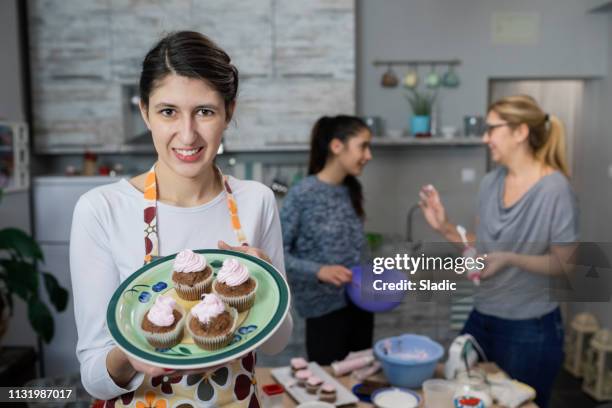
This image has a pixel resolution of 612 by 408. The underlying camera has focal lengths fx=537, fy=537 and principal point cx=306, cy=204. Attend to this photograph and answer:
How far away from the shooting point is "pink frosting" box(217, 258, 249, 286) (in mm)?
1000

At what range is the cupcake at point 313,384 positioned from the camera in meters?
1.68

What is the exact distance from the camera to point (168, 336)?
947mm

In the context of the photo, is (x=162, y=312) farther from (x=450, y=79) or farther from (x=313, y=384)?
(x=450, y=79)

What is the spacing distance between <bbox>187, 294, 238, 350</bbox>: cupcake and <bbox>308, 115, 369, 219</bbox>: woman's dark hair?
148cm

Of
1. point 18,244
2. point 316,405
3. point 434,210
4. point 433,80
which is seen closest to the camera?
point 316,405

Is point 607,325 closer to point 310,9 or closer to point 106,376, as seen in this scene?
point 310,9

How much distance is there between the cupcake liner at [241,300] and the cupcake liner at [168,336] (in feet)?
0.28

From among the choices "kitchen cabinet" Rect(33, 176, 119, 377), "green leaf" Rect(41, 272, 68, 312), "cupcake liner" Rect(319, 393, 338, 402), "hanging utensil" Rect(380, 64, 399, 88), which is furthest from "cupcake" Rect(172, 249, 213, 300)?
"hanging utensil" Rect(380, 64, 399, 88)

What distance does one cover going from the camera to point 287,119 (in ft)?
12.5

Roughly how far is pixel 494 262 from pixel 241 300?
1086mm

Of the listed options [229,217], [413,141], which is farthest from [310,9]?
[229,217]

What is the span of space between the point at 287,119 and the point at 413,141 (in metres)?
0.92

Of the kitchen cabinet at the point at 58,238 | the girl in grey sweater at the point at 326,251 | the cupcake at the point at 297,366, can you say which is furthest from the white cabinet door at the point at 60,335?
the cupcake at the point at 297,366
